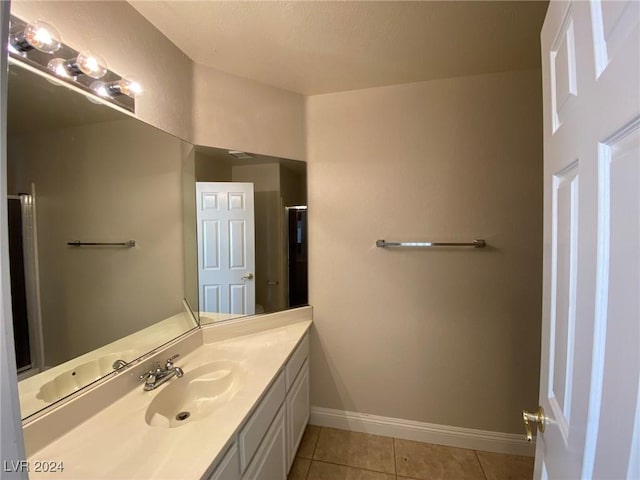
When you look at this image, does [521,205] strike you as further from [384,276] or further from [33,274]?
[33,274]

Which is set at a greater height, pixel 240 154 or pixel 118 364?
pixel 240 154

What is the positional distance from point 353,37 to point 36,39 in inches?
48.1

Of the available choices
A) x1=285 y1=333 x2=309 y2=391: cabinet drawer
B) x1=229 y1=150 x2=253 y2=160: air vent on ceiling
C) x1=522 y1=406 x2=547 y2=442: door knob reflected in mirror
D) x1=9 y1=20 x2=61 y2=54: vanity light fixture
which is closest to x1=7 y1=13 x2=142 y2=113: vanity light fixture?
x1=9 y1=20 x2=61 y2=54: vanity light fixture

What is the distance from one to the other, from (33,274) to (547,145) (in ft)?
5.39

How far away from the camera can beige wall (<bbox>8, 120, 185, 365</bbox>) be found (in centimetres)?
87

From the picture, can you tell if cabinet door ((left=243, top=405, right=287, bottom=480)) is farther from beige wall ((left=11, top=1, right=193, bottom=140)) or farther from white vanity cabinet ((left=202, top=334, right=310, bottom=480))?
beige wall ((left=11, top=1, right=193, bottom=140))

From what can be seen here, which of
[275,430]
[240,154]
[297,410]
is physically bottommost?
[297,410]

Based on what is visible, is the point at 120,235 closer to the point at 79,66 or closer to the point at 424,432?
the point at 79,66

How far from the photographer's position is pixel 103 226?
3.47 ft

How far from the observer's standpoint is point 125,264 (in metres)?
1.15

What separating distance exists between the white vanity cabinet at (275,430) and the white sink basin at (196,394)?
0.53 feet

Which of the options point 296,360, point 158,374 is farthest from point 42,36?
point 296,360

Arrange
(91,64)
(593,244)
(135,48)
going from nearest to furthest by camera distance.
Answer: (593,244) < (91,64) < (135,48)

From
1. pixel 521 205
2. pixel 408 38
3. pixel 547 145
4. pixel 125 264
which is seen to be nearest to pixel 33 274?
pixel 125 264
